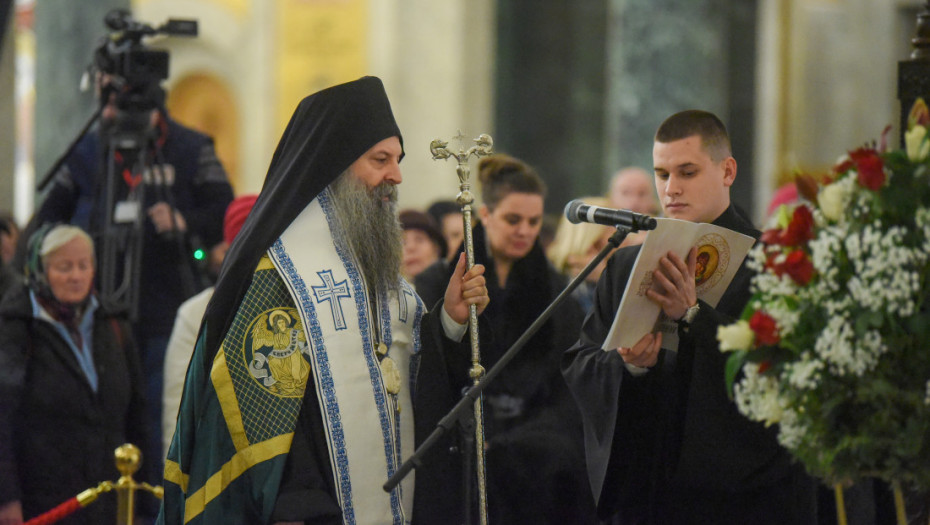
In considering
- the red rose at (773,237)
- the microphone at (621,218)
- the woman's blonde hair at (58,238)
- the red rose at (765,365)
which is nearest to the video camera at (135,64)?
the woman's blonde hair at (58,238)

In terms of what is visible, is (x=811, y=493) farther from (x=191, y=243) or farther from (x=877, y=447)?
(x=191, y=243)

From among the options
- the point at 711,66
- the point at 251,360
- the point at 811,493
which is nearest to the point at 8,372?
the point at 251,360

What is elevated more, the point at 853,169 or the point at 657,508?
the point at 853,169

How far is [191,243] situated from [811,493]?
3452 millimetres

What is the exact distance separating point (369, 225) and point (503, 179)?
64.5 inches

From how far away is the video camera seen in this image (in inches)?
246

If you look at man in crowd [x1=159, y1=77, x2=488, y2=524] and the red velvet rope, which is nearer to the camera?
man in crowd [x1=159, y1=77, x2=488, y2=524]

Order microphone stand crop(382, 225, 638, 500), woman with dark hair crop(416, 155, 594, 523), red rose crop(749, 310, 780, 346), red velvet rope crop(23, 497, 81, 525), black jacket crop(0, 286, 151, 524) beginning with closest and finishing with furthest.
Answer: red rose crop(749, 310, 780, 346), microphone stand crop(382, 225, 638, 500), red velvet rope crop(23, 497, 81, 525), woman with dark hair crop(416, 155, 594, 523), black jacket crop(0, 286, 151, 524)

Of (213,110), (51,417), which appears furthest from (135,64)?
(213,110)

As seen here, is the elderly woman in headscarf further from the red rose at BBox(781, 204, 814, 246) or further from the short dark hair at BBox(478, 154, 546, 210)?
the red rose at BBox(781, 204, 814, 246)

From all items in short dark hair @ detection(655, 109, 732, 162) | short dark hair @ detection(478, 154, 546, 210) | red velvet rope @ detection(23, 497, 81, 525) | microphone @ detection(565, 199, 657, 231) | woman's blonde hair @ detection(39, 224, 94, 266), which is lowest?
red velvet rope @ detection(23, 497, 81, 525)

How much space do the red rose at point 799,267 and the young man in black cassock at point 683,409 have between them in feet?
2.41

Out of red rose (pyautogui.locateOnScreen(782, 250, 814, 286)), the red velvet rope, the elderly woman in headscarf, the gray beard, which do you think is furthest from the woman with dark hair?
red rose (pyautogui.locateOnScreen(782, 250, 814, 286))

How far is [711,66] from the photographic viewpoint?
39.6 feet
